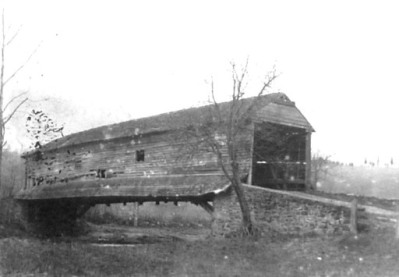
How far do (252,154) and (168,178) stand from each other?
4943mm

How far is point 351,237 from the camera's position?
1667cm

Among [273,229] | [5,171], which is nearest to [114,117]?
[5,171]

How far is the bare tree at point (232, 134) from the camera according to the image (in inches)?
823

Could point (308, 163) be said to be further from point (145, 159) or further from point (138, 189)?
point (138, 189)

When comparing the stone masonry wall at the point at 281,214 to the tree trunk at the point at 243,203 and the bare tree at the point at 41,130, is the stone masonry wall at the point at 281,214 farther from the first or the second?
the bare tree at the point at 41,130

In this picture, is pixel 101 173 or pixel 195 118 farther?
pixel 101 173

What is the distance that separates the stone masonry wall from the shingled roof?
405cm

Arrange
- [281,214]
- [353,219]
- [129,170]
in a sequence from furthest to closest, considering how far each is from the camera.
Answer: [129,170], [281,214], [353,219]

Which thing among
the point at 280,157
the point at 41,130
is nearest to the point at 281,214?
the point at 280,157

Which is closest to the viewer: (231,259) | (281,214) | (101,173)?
(231,259)

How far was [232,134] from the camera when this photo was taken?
21531mm

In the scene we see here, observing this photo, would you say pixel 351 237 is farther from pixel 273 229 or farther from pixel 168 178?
pixel 168 178

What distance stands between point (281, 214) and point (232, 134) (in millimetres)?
3887

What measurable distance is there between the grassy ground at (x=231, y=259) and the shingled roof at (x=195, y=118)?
7.11 metres
